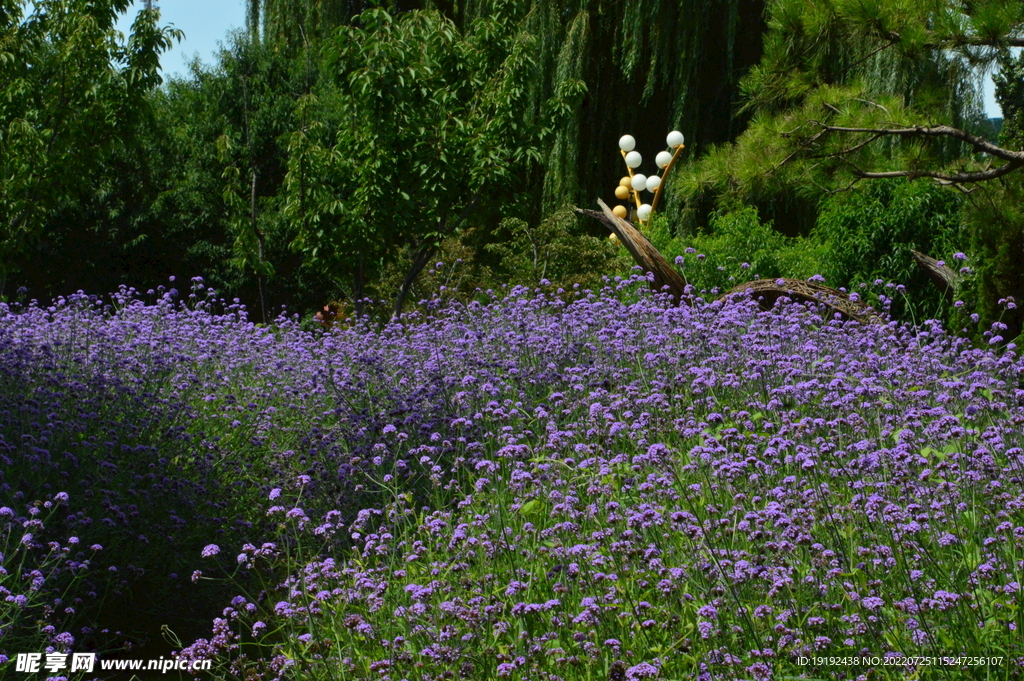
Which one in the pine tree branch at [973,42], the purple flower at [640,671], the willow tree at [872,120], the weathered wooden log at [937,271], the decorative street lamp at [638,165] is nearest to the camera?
the purple flower at [640,671]

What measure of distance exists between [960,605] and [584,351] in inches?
134

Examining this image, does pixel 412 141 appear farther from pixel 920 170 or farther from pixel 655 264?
pixel 920 170

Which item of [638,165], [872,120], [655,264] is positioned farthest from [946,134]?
[638,165]

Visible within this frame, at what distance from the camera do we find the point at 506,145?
10539 millimetres

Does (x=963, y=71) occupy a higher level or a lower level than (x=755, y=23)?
lower

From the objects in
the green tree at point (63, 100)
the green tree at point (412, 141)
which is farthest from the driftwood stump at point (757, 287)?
the green tree at point (63, 100)

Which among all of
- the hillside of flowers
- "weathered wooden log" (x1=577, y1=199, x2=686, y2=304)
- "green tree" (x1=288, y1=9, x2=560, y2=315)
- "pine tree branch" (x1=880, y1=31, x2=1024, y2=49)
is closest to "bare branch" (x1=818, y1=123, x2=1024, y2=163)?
"pine tree branch" (x1=880, y1=31, x2=1024, y2=49)

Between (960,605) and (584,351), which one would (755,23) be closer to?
(584,351)

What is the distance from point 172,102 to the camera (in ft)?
67.9

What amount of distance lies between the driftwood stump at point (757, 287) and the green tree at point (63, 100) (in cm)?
559

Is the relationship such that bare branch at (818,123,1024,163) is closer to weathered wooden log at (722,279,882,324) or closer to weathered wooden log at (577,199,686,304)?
weathered wooden log at (722,279,882,324)

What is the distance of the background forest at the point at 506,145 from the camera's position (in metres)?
6.94

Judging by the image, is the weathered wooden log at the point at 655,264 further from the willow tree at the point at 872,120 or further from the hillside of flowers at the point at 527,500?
the hillside of flowers at the point at 527,500

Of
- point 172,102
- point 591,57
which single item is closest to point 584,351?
point 591,57
